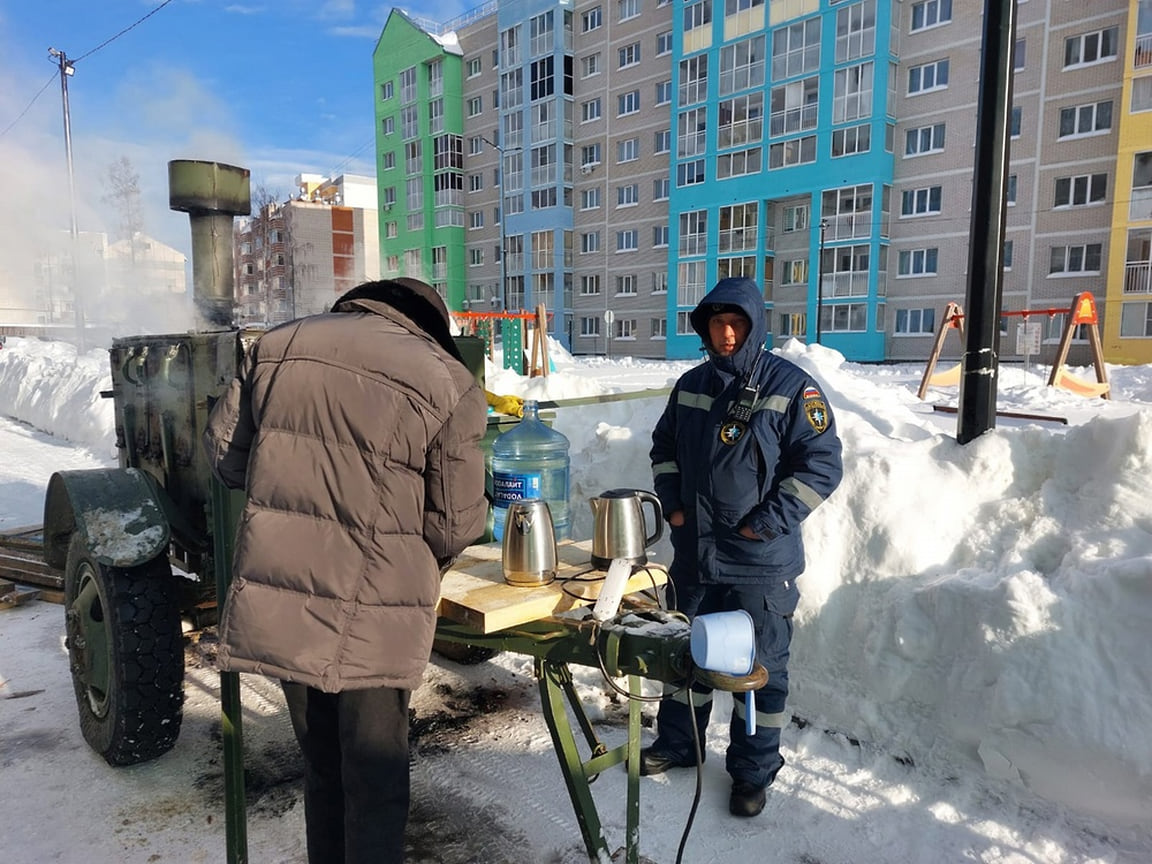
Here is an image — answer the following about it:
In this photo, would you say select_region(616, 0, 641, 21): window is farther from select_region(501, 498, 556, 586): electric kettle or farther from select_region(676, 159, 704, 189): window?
select_region(501, 498, 556, 586): electric kettle

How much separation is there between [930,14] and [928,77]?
2.33 metres

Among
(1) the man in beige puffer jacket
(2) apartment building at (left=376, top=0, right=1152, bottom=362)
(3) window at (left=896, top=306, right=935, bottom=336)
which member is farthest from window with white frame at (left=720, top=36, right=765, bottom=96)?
(1) the man in beige puffer jacket

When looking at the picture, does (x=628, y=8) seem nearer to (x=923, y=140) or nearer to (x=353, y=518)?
(x=923, y=140)

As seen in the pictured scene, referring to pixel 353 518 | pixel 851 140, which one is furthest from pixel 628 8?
pixel 353 518

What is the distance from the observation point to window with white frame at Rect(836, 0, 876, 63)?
92.8ft

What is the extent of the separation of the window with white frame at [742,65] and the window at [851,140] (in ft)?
14.7

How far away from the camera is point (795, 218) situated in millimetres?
32812

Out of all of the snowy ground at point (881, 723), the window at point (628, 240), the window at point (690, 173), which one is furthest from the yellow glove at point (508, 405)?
the window at point (628, 240)

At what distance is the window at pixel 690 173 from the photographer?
113ft

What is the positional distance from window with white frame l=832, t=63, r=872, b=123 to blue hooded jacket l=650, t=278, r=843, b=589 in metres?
30.7

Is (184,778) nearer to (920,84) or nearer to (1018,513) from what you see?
(1018,513)

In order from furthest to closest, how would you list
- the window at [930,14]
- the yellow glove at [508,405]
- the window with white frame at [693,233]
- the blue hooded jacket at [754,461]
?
the window with white frame at [693,233] → the window at [930,14] → the yellow glove at [508,405] → the blue hooded jacket at [754,461]

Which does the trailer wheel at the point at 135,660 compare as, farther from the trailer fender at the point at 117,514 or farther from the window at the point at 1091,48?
the window at the point at 1091,48

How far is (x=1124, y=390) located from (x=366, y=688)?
49.8 feet
